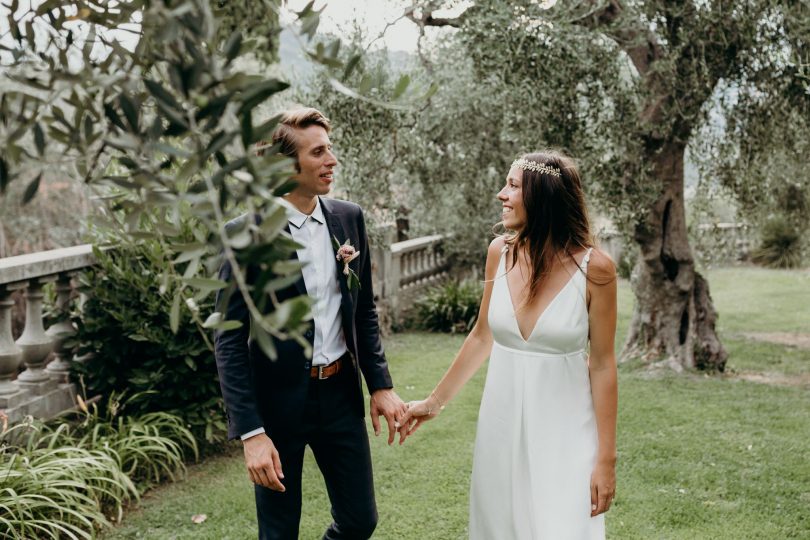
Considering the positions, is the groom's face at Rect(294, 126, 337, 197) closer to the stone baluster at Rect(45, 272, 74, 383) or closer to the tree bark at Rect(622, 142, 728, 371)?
the stone baluster at Rect(45, 272, 74, 383)

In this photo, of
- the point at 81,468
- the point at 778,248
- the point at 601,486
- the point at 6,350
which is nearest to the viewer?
the point at 601,486

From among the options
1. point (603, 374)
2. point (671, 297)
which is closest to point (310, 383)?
point (603, 374)

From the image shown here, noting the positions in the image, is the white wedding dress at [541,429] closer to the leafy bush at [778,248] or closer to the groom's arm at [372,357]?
the groom's arm at [372,357]

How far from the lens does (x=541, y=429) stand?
9.75ft

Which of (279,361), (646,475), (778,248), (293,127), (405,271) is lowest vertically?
(646,475)

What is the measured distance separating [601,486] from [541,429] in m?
0.30

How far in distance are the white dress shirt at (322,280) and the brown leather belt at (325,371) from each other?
0.02 metres

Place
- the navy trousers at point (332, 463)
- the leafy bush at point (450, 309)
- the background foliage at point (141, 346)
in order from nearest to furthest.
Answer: the navy trousers at point (332, 463)
the background foliage at point (141, 346)
the leafy bush at point (450, 309)

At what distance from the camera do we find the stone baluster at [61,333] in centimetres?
512

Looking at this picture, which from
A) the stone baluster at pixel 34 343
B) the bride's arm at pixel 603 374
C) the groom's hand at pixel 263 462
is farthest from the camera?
the stone baluster at pixel 34 343

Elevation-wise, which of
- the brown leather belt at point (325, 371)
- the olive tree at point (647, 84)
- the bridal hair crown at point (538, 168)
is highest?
the olive tree at point (647, 84)

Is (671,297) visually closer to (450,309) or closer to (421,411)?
(450,309)

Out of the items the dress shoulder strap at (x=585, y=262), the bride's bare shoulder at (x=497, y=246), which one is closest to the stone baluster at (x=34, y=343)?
the bride's bare shoulder at (x=497, y=246)

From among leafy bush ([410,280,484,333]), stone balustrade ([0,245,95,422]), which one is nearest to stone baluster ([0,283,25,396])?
stone balustrade ([0,245,95,422])
